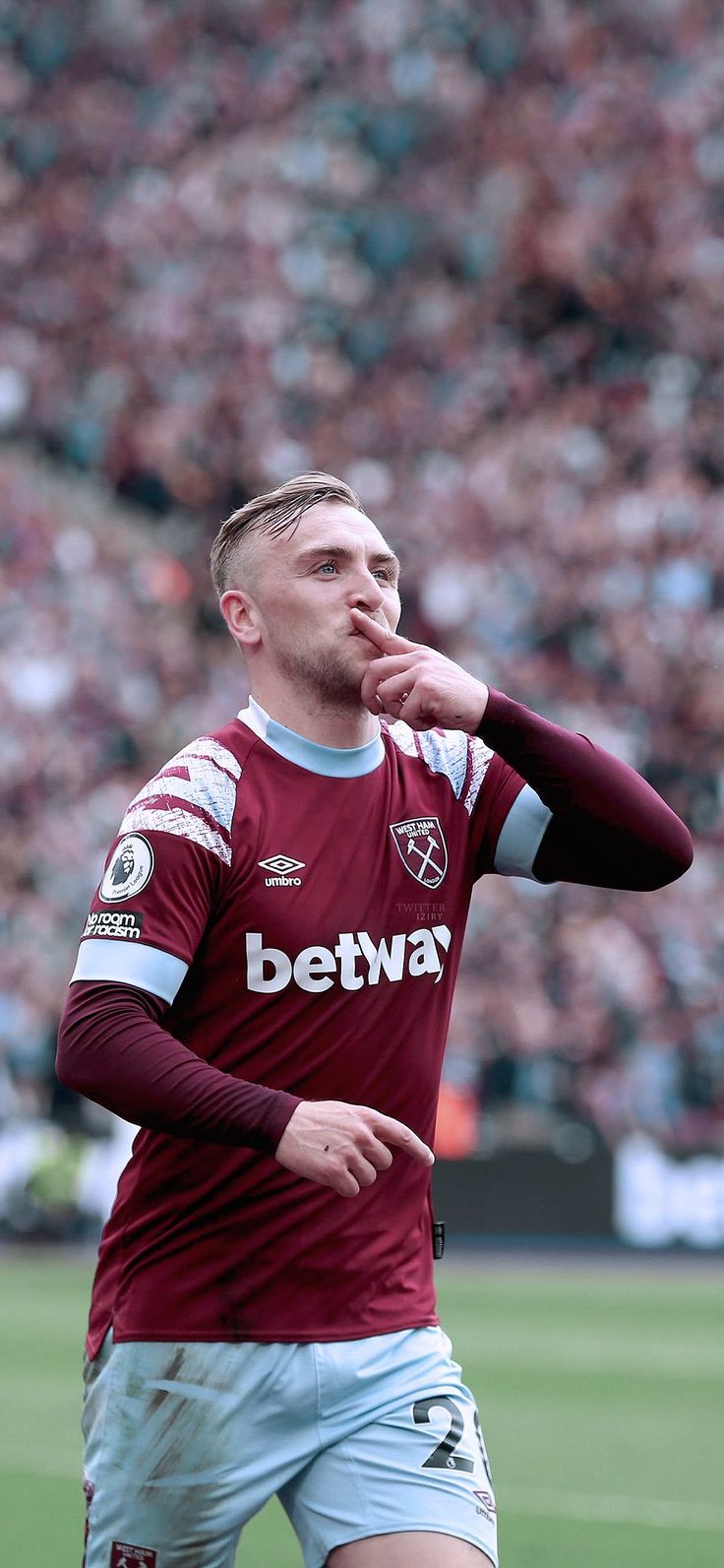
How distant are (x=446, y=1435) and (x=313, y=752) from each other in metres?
1.14

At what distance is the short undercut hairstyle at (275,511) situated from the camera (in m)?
3.60

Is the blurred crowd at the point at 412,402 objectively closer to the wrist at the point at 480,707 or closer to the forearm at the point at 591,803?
the forearm at the point at 591,803

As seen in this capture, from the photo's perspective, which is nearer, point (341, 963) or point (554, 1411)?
point (341, 963)

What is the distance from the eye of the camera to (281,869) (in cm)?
339

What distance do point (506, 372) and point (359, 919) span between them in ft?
65.7

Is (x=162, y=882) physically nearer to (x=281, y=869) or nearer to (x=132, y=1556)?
(x=281, y=869)

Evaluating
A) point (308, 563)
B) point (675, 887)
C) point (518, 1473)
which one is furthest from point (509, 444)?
point (308, 563)

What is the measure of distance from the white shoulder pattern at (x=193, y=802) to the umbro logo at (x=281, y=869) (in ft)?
0.23

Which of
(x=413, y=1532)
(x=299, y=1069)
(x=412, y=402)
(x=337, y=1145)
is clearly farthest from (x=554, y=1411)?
(x=412, y=402)

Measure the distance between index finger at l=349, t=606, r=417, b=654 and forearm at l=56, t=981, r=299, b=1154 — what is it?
2.41 ft

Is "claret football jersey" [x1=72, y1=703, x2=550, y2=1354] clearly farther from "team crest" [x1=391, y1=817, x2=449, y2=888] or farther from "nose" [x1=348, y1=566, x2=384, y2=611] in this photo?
"nose" [x1=348, y1=566, x2=384, y2=611]

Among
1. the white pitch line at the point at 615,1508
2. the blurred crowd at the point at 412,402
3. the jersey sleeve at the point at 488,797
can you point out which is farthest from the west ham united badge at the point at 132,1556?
the blurred crowd at the point at 412,402

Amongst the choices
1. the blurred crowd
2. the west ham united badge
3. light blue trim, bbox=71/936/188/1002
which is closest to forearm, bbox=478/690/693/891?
light blue trim, bbox=71/936/188/1002

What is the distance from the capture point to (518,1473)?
804 cm
